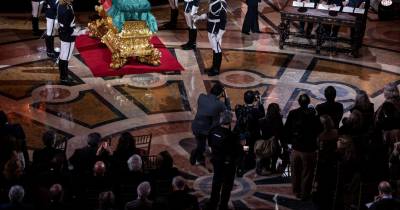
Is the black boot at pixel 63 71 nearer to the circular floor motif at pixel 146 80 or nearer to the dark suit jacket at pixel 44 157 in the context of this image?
the circular floor motif at pixel 146 80

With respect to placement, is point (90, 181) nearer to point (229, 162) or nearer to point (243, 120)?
point (229, 162)

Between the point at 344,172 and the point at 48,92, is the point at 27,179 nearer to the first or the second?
the point at 344,172

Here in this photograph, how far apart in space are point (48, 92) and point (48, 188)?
16.0ft

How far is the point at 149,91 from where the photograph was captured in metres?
11.9

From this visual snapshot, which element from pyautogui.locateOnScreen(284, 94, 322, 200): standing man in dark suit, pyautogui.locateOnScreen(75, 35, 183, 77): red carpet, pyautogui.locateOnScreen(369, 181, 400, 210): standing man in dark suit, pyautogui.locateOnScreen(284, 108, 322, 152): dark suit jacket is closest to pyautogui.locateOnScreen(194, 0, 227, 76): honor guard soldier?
pyautogui.locateOnScreen(75, 35, 183, 77): red carpet

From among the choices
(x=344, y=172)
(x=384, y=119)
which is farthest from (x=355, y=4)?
(x=344, y=172)

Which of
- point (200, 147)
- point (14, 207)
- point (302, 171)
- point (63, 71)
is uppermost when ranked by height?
point (14, 207)

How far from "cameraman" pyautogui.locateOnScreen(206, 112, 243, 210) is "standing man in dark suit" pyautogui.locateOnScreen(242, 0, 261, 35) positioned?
741 cm

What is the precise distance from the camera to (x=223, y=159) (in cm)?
788

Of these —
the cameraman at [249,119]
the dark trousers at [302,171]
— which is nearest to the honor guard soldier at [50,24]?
the cameraman at [249,119]

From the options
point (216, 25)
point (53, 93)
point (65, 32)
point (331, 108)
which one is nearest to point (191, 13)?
point (216, 25)

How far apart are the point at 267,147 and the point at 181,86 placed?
11.8ft

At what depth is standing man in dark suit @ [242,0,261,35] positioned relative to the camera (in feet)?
49.4

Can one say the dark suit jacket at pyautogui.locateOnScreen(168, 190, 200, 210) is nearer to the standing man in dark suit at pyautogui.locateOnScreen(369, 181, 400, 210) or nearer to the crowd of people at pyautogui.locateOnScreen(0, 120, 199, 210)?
the crowd of people at pyautogui.locateOnScreen(0, 120, 199, 210)
